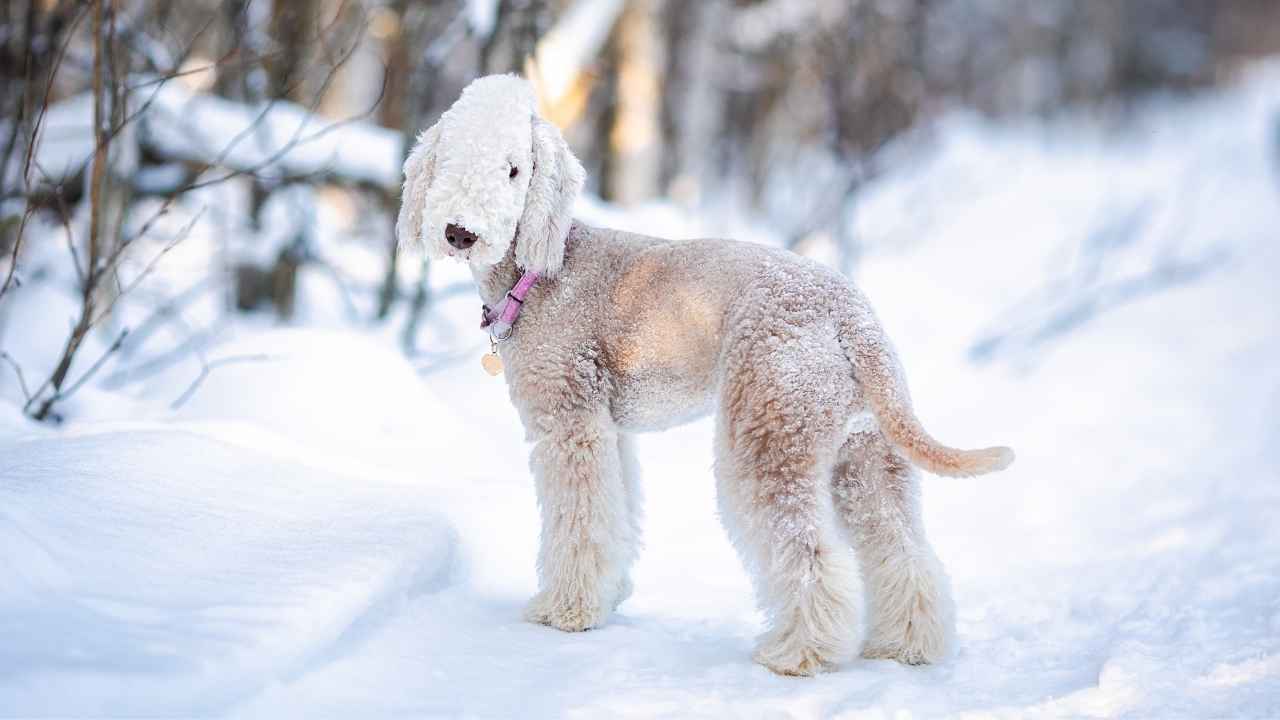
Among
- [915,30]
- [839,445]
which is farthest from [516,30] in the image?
[915,30]

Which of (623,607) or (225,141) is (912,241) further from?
(623,607)

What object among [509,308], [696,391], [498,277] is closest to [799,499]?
[696,391]

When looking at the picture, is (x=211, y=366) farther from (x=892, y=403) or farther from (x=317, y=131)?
(x=317, y=131)

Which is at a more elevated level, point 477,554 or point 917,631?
point 477,554

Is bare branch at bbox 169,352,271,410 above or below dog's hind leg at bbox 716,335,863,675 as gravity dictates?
above

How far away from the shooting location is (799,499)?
2666mm

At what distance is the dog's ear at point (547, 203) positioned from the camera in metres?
2.95

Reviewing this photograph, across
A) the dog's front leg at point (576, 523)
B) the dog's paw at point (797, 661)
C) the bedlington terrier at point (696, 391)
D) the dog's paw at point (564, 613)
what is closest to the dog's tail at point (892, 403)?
the bedlington terrier at point (696, 391)

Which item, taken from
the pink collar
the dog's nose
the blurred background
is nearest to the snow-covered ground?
the blurred background

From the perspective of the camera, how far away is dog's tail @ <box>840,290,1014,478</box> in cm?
258

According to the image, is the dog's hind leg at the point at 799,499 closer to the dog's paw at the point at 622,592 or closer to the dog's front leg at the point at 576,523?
the dog's front leg at the point at 576,523

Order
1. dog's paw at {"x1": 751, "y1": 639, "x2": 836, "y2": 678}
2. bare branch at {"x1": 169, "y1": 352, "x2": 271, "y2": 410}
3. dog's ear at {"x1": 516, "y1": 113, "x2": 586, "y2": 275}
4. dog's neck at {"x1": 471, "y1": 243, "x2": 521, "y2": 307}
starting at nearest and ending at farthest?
dog's paw at {"x1": 751, "y1": 639, "x2": 836, "y2": 678}, dog's ear at {"x1": 516, "y1": 113, "x2": 586, "y2": 275}, dog's neck at {"x1": 471, "y1": 243, "x2": 521, "y2": 307}, bare branch at {"x1": 169, "y1": 352, "x2": 271, "y2": 410}

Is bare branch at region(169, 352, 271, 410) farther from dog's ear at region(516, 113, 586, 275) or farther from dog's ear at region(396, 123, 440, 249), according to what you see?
dog's ear at region(516, 113, 586, 275)

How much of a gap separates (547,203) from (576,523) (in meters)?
0.95
